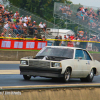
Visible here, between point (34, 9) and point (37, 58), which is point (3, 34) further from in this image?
point (34, 9)

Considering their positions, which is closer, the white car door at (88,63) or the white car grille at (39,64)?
the white car grille at (39,64)

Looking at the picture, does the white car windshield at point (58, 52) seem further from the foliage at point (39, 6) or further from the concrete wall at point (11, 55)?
the foliage at point (39, 6)

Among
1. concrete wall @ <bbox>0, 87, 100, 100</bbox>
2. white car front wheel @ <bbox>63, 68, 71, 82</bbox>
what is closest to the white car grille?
white car front wheel @ <bbox>63, 68, 71, 82</bbox>

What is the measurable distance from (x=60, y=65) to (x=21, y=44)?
46.0 feet

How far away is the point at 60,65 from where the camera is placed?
399 inches

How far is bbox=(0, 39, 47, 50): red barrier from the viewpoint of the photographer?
22850 millimetres

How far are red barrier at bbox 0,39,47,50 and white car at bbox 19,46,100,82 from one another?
11.9 m

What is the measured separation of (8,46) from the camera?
2305 cm

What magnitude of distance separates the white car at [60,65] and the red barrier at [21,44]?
39.0 feet

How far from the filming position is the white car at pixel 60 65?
10.1 metres

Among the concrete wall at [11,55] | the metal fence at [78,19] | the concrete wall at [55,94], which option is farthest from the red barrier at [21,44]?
the concrete wall at [55,94]

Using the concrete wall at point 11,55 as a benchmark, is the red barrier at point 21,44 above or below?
above

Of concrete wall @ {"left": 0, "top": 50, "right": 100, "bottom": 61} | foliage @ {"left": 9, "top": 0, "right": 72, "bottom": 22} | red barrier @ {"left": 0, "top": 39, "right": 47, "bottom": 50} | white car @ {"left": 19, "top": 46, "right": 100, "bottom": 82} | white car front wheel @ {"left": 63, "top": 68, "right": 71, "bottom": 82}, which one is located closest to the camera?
white car @ {"left": 19, "top": 46, "right": 100, "bottom": 82}

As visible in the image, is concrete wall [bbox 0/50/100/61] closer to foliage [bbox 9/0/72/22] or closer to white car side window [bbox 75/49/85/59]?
white car side window [bbox 75/49/85/59]
